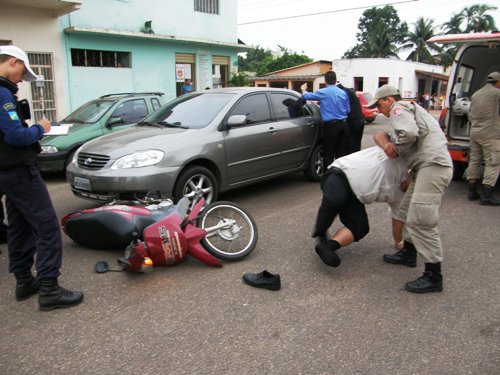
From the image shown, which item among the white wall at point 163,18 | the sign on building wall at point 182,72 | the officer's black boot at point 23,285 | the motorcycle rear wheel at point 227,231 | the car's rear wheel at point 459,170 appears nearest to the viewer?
the officer's black boot at point 23,285

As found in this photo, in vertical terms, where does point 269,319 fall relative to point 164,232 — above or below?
below

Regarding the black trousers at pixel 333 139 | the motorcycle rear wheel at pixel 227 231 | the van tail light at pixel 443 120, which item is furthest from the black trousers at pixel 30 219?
the van tail light at pixel 443 120

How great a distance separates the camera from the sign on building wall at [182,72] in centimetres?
1714

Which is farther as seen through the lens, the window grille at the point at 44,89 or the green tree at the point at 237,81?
the green tree at the point at 237,81

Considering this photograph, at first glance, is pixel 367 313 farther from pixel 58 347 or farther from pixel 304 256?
pixel 58 347

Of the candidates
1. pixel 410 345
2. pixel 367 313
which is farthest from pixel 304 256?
pixel 410 345

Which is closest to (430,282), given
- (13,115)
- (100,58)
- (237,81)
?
(13,115)

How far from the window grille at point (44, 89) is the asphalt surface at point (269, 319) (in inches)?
383

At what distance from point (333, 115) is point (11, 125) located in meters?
5.24

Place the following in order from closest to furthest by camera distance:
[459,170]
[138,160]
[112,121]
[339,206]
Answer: [339,206] < [138,160] < [459,170] < [112,121]

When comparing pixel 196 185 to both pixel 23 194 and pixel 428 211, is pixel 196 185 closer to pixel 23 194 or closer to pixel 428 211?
pixel 23 194

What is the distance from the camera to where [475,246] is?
4676 mm

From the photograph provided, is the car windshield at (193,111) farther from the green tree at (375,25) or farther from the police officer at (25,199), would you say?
the green tree at (375,25)

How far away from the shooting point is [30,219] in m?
3.23
